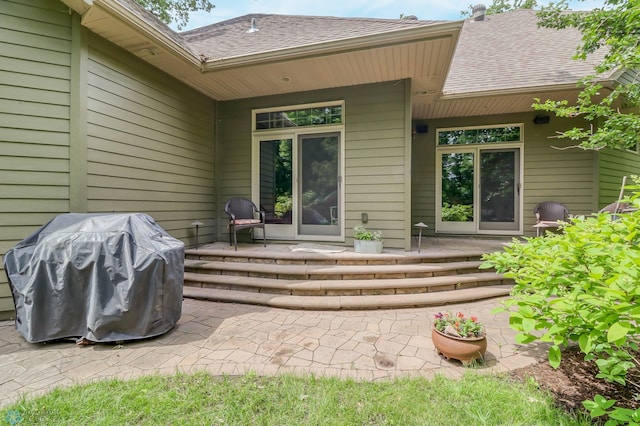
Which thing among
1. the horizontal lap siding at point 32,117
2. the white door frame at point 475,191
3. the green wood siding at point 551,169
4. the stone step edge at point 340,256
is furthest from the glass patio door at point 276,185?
the green wood siding at point 551,169

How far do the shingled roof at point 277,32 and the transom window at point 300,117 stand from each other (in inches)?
42.6

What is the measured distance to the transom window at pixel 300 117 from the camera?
4777 mm

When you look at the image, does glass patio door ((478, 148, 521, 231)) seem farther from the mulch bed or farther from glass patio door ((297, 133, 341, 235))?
the mulch bed

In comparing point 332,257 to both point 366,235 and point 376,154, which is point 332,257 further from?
point 376,154

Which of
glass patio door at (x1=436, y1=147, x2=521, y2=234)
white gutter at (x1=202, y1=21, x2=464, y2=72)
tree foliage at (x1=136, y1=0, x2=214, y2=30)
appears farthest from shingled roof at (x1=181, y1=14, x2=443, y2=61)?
tree foliage at (x1=136, y1=0, x2=214, y2=30)

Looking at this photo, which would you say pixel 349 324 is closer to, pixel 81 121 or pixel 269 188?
pixel 269 188

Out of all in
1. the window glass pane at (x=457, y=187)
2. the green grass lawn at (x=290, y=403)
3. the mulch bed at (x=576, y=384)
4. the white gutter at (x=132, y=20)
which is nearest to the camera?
the green grass lawn at (x=290, y=403)

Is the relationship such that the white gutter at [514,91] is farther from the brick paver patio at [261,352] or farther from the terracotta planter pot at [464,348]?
the terracotta planter pot at [464,348]

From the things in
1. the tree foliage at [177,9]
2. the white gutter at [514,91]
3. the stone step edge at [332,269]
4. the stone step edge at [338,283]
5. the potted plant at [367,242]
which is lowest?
the stone step edge at [338,283]

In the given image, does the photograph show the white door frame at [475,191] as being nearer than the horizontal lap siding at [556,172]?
No

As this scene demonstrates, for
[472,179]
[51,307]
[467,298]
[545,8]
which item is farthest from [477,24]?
[51,307]

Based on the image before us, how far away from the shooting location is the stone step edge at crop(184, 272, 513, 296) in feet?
10.8

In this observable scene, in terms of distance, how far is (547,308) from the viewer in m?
1.32

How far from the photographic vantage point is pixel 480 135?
19.2 ft
